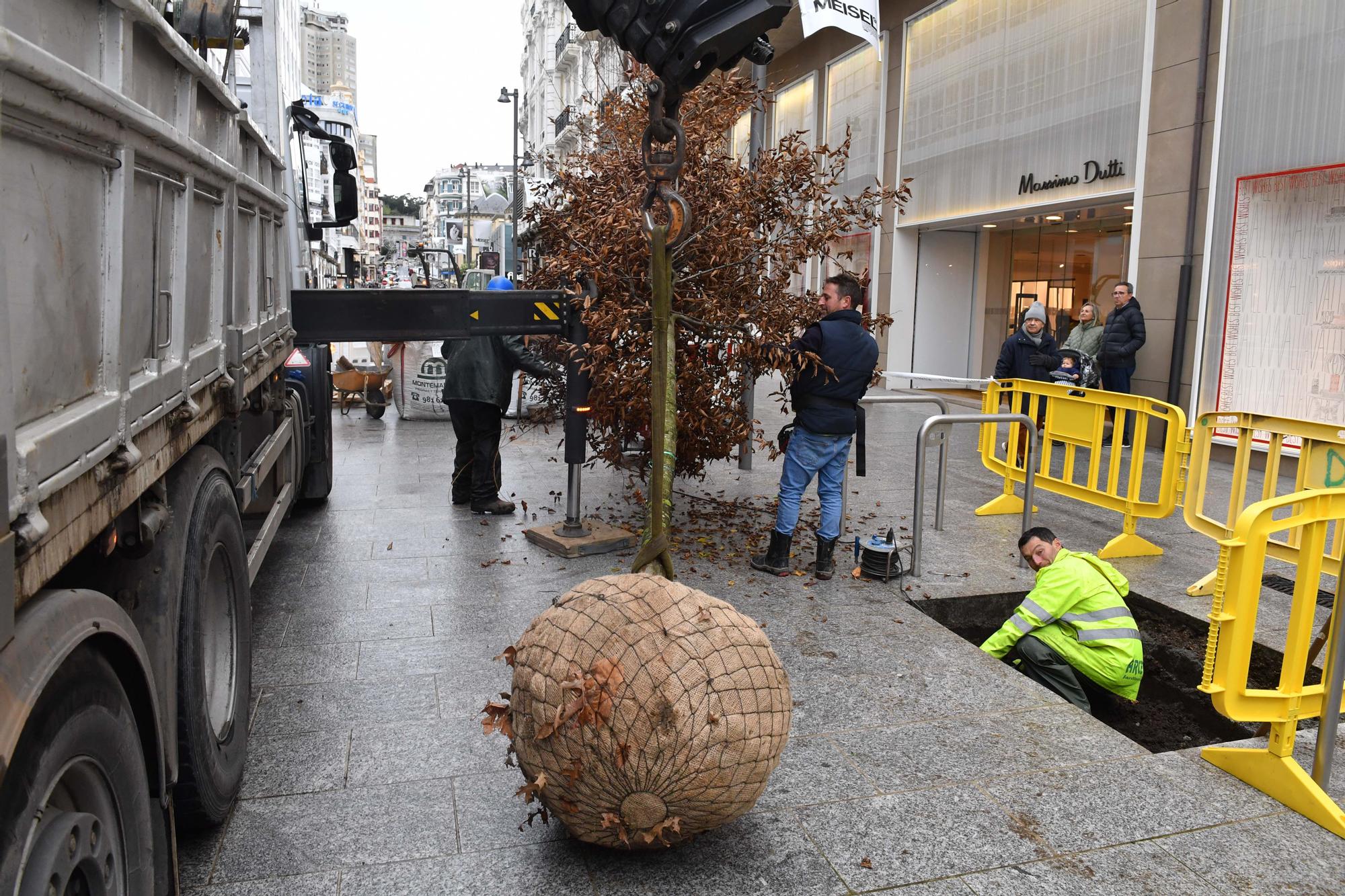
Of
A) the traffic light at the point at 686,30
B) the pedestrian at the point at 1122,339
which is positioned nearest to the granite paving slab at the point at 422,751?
the traffic light at the point at 686,30

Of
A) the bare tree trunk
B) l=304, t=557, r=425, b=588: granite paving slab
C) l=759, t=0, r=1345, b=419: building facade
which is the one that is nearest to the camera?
the bare tree trunk

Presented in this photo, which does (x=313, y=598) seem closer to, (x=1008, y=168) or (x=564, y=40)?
(x=1008, y=168)

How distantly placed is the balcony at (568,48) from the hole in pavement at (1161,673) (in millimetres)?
51493

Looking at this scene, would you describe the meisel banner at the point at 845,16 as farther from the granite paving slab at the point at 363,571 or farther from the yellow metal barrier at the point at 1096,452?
the granite paving slab at the point at 363,571

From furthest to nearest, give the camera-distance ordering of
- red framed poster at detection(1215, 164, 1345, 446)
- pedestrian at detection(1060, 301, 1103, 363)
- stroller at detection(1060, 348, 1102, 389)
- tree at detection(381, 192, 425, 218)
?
tree at detection(381, 192, 425, 218)
pedestrian at detection(1060, 301, 1103, 363)
stroller at detection(1060, 348, 1102, 389)
red framed poster at detection(1215, 164, 1345, 446)

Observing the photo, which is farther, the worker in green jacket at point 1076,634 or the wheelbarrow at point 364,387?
the wheelbarrow at point 364,387

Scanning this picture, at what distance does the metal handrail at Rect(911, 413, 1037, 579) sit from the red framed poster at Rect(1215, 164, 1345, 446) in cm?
408

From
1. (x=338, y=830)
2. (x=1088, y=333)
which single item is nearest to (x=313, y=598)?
(x=338, y=830)

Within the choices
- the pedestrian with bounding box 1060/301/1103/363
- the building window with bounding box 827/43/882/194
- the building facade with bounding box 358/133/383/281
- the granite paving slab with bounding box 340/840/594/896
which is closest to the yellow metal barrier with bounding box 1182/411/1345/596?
the granite paving slab with bounding box 340/840/594/896

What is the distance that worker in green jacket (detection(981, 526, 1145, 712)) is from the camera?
5184 millimetres

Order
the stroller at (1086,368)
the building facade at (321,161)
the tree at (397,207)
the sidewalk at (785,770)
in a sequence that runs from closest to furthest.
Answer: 1. the sidewalk at (785,770)
2. the building facade at (321,161)
3. the stroller at (1086,368)
4. the tree at (397,207)

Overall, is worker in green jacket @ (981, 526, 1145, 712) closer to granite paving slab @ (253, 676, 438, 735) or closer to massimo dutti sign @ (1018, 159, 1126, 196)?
granite paving slab @ (253, 676, 438, 735)

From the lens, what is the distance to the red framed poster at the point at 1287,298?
Result: 395 inches

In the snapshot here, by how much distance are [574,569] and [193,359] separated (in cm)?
367
